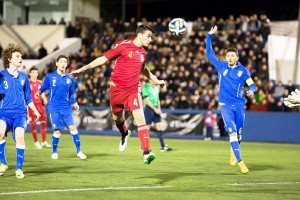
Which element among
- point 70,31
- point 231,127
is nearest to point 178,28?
point 231,127

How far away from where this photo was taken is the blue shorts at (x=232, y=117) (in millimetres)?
14070

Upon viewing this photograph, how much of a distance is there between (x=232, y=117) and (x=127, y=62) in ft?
10.5

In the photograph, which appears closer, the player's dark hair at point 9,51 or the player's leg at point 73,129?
the player's dark hair at point 9,51

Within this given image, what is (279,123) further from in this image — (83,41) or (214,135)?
(83,41)

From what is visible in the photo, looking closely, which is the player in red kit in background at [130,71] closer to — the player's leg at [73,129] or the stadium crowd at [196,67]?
the player's leg at [73,129]

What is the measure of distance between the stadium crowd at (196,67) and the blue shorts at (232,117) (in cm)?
1438

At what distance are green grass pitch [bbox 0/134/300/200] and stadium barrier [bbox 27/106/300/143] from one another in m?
10.4

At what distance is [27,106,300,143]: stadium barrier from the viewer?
2812cm

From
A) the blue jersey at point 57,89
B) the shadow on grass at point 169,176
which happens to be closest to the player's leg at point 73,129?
the blue jersey at point 57,89

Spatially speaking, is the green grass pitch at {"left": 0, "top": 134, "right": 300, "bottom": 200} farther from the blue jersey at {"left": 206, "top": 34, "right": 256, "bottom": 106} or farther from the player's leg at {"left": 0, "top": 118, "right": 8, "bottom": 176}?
the blue jersey at {"left": 206, "top": 34, "right": 256, "bottom": 106}

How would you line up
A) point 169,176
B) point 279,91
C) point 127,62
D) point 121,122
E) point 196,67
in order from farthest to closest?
point 196,67
point 279,91
point 121,122
point 169,176
point 127,62

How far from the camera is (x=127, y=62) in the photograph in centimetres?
1205

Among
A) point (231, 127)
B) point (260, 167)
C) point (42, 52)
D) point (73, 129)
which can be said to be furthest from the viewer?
point (42, 52)

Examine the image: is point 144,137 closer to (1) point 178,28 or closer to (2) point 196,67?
(1) point 178,28
